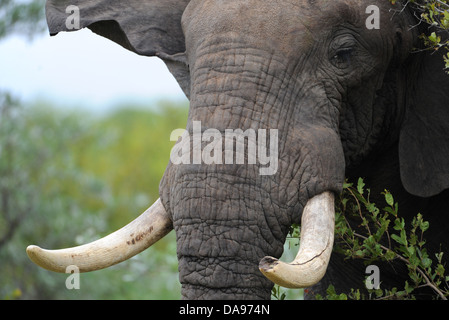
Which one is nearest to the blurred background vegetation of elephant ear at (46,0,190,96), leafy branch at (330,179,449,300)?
elephant ear at (46,0,190,96)

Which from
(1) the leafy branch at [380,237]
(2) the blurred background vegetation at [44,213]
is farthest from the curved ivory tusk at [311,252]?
(2) the blurred background vegetation at [44,213]

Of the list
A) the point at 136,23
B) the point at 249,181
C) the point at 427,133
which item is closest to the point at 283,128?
the point at 249,181

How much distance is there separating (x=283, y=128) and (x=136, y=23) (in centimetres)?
115

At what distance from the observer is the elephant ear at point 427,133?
383 centimetres

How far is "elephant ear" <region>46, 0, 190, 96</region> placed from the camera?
13.7 feet

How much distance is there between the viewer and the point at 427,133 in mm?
3869

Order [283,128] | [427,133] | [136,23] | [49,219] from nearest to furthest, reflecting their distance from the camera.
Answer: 1. [283,128]
2. [427,133]
3. [136,23]
4. [49,219]

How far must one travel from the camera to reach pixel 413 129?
390cm

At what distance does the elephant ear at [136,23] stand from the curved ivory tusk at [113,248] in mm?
690

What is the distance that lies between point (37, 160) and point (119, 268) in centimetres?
133

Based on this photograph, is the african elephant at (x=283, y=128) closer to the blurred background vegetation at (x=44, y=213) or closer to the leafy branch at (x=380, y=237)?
the leafy branch at (x=380, y=237)

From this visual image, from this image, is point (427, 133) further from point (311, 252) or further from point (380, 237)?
point (311, 252)
